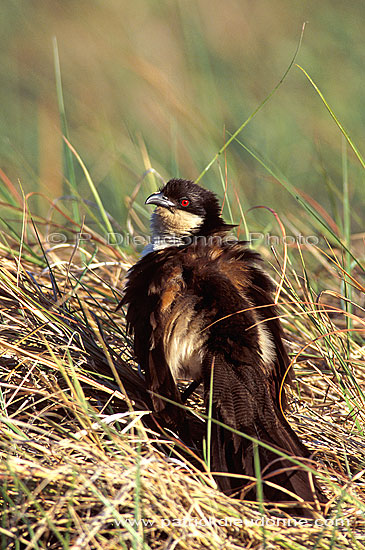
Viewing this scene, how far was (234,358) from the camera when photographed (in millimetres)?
2828

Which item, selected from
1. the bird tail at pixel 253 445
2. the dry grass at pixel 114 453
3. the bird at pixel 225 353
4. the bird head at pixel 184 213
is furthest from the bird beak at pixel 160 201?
the bird tail at pixel 253 445

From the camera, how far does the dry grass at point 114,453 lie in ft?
7.01

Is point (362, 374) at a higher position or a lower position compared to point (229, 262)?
lower

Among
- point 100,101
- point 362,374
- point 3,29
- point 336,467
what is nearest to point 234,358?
point 336,467

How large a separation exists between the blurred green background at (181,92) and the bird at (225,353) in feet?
6.23

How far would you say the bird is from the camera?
2.48 metres

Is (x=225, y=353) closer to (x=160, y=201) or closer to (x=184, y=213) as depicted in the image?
(x=184, y=213)

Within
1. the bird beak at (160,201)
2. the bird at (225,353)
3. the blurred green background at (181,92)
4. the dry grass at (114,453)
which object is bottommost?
the dry grass at (114,453)

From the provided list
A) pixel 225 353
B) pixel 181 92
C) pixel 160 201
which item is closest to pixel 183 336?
pixel 225 353

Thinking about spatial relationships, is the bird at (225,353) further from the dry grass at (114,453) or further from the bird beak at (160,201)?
the bird beak at (160,201)

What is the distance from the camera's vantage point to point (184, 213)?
3.74 metres

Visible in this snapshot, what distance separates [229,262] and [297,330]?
88 centimetres

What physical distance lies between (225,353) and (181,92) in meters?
5.64

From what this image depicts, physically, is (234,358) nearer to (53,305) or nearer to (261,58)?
(53,305)
